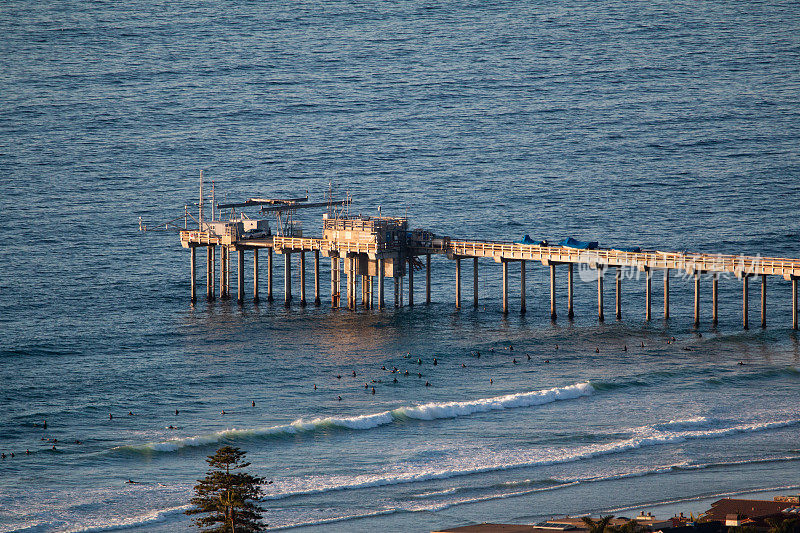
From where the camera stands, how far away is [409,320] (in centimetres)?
9919

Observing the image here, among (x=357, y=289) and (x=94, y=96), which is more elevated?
(x=94, y=96)

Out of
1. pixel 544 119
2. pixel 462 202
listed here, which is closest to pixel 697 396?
pixel 462 202

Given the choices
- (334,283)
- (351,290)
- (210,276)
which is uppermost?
(210,276)

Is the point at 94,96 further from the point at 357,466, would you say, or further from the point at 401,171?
the point at 357,466

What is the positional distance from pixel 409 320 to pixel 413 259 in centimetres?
537

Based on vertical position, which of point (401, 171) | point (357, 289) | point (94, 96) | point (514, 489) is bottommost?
point (514, 489)

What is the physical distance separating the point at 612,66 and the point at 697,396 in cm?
12908

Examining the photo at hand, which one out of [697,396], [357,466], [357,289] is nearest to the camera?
[357,466]

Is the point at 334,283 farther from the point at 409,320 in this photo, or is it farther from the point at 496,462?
the point at 496,462

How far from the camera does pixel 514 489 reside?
59281 mm

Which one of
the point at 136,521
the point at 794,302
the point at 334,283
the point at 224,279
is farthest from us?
the point at 224,279

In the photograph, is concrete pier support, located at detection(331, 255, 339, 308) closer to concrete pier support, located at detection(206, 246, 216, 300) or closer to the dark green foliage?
concrete pier support, located at detection(206, 246, 216, 300)

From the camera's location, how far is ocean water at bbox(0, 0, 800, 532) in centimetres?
6112

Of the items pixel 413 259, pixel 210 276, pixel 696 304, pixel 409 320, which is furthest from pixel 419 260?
pixel 696 304
